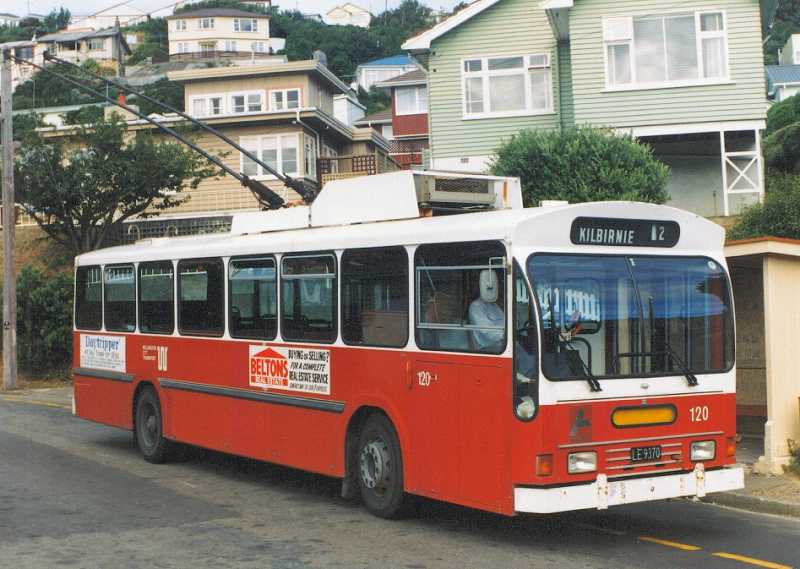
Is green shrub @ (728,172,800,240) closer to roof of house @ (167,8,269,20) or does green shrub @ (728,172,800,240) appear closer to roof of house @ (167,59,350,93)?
roof of house @ (167,59,350,93)

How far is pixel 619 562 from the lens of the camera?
8.80 m

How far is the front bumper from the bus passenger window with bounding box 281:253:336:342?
322cm

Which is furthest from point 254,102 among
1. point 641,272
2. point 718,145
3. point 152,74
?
point 152,74

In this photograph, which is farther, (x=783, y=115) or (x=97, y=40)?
(x=97, y=40)

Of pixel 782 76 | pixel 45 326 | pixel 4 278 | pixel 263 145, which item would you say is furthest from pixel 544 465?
pixel 782 76

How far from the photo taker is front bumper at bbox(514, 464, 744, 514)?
29.1ft

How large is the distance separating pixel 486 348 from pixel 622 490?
1536 millimetres

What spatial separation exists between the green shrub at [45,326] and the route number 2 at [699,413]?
74.6ft

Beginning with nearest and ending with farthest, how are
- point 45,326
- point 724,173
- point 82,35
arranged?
point 724,173 → point 45,326 → point 82,35

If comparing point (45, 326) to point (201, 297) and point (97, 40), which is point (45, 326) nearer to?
point (201, 297)

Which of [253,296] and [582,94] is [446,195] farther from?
[582,94]

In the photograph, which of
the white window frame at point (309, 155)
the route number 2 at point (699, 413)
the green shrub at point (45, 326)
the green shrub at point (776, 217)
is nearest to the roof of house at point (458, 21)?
the green shrub at point (776, 217)

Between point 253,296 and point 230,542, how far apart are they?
3.73m

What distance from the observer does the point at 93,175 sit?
32094 mm
